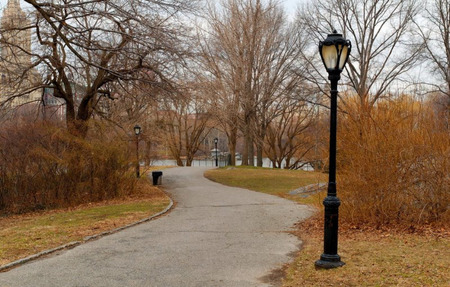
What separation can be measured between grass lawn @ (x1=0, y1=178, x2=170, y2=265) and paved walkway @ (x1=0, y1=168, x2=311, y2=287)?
2.18ft

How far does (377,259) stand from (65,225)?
842 centimetres

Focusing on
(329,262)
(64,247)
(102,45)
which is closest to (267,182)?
(102,45)

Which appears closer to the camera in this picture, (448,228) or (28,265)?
(28,265)

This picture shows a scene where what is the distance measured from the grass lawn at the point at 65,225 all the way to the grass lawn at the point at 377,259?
508 centimetres

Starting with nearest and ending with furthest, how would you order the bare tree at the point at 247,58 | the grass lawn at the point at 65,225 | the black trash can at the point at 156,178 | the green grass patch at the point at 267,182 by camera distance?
the grass lawn at the point at 65,225 → the green grass patch at the point at 267,182 → the black trash can at the point at 156,178 → the bare tree at the point at 247,58

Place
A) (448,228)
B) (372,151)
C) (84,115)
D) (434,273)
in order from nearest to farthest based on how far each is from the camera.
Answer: (434,273) < (448,228) < (372,151) < (84,115)

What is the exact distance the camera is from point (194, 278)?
6.66 metres

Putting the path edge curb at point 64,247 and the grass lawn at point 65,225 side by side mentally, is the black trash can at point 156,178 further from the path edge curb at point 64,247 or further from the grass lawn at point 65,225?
the path edge curb at point 64,247

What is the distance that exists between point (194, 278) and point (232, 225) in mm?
5139

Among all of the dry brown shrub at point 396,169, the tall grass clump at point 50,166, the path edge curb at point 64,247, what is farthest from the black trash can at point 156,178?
the dry brown shrub at point 396,169

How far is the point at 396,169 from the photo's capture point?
376 inches

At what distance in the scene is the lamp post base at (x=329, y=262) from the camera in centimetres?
664

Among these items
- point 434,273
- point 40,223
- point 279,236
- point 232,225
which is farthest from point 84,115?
point 434,273

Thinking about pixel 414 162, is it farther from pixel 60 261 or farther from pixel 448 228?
pixel 60 261
